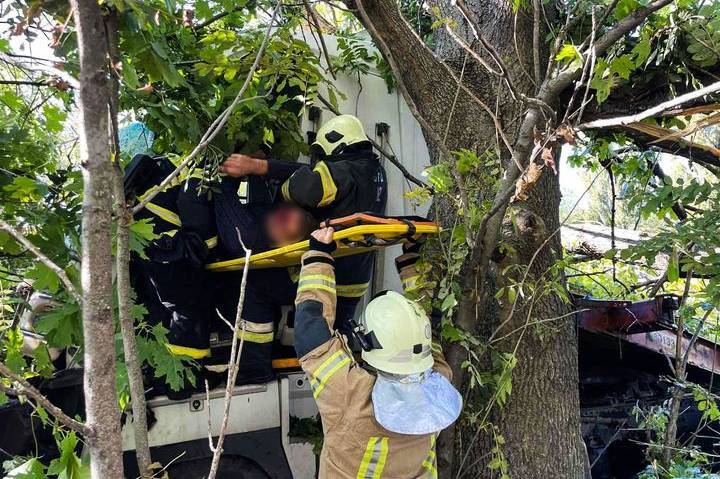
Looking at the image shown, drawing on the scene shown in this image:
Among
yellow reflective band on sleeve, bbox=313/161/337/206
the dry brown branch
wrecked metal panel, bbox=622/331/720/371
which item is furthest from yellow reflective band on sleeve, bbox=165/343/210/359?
wrecked metal panel, bbox=622/331/720/371

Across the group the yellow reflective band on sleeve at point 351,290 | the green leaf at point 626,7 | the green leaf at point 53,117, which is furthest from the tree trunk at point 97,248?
the yellow reflective band on sleeve at point 351,290

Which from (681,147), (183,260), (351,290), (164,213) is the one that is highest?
(681,147)

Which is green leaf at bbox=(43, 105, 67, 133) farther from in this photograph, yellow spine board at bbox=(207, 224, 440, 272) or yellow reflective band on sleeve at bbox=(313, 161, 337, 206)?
yellow reflective band on sleeve at bbox=(313, 161, 337, 206)

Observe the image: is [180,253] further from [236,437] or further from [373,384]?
[373,384]

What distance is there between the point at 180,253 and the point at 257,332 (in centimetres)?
64

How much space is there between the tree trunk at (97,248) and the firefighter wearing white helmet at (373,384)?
1300 millimetres

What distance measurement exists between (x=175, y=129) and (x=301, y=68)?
0.73m

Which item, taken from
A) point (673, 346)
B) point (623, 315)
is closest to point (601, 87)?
point (623, 315)

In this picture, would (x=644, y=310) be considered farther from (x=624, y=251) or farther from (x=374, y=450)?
(x=374, y=450)

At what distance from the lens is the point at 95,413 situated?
127 cm

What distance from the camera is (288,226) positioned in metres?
3.44

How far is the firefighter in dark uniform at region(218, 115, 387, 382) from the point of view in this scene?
3135mm

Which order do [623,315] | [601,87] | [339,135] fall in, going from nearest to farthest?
1. [601,87]
2. [339,135]
3. [623,315]

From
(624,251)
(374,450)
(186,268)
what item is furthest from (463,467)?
(186,268)
